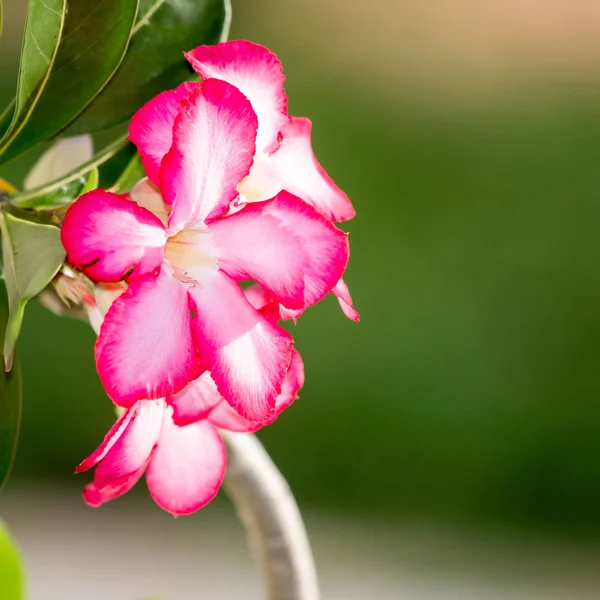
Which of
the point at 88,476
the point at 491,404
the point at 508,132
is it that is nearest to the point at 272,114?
the point at 88,476

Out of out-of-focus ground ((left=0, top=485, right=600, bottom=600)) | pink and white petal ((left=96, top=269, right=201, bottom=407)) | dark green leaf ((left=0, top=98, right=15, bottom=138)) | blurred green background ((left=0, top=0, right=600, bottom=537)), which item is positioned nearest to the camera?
pink and white petal ((left=96, top=269, right=201, bottom=407))

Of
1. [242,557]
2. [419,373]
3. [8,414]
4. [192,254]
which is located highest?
[192,254]

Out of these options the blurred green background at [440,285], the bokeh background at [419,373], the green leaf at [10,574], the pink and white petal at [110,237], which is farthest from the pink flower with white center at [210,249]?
the blurred green background at [440,285]

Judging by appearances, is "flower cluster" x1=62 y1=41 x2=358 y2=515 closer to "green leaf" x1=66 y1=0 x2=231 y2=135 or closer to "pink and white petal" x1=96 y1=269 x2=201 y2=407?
"pink and white petal" x1=96 y1=269 x2=201 y2=407

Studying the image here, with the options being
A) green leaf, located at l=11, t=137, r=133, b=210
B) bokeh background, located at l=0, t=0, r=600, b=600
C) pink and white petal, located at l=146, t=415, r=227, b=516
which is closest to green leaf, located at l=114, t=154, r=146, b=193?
green leaf, located at l=11, t=137, r=133, b=210

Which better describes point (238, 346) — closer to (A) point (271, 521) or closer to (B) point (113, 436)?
(B) point (113, 436)

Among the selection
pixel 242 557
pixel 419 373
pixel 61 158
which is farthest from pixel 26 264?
pixel 419 373

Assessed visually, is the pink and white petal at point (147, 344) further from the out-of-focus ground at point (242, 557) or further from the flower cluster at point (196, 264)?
the out-of-focus ground at point (242, 557)
